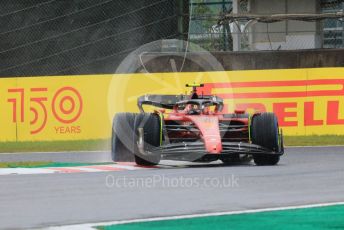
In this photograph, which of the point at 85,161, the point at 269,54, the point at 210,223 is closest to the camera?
the point at 210,223

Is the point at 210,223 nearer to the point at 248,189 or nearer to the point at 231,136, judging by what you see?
the point at 248,189

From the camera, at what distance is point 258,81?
2308 cm

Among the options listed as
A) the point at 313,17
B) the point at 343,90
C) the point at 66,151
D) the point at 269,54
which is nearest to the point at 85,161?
the point at 66,151

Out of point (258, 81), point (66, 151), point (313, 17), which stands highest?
point (313, 17)

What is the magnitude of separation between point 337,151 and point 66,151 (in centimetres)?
596

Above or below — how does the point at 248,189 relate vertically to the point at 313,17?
below

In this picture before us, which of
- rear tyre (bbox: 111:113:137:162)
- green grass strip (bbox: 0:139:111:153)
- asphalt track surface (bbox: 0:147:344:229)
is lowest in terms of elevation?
green grass strip (bbox: 0:139:111:153)

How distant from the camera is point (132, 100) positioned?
22.8 metres

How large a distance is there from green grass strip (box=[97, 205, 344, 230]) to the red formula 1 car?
217 inches

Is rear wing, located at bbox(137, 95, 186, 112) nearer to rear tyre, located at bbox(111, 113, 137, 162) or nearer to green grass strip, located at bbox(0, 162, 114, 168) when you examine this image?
rear tyre, located at bbox(111, 113, 137, 162)

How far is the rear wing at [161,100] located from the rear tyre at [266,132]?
4.67 ft

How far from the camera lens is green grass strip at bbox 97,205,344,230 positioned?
777cm

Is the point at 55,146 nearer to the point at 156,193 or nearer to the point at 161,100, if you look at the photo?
the point at 161,100

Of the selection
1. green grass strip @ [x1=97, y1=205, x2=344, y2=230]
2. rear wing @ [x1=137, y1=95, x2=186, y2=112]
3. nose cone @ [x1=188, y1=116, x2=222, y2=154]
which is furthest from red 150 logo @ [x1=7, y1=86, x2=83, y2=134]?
green grass strip @ [x1=97, y1=205, x2=344, y2=230]
